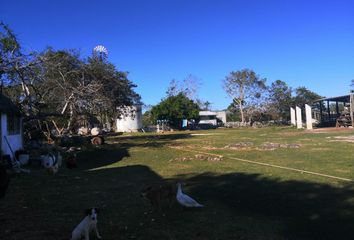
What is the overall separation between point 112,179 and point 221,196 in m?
4.69

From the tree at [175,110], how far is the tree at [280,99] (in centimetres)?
2069

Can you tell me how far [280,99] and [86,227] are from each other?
88959 mm

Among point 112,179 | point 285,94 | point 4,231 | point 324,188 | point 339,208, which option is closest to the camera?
point 4,231

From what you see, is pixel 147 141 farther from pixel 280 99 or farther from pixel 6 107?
pixel 280 99

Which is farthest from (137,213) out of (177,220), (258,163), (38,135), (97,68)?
(97,68)

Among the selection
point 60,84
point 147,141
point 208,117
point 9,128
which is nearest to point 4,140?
point 9,128

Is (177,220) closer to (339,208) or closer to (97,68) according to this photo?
(339,208)

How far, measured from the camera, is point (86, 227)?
579 centimetres

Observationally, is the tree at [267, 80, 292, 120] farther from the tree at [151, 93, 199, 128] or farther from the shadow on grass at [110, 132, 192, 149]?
the shadow on grass at [110, 132, 192, 149]

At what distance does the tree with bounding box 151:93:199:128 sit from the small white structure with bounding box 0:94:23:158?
2116 inches

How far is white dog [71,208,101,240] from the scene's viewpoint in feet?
18.8

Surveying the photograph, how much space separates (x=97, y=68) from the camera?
113ft

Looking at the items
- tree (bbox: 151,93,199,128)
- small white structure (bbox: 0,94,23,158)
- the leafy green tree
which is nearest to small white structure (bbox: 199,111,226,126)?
the leafy green tree

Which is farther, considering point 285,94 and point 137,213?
point 285,94
